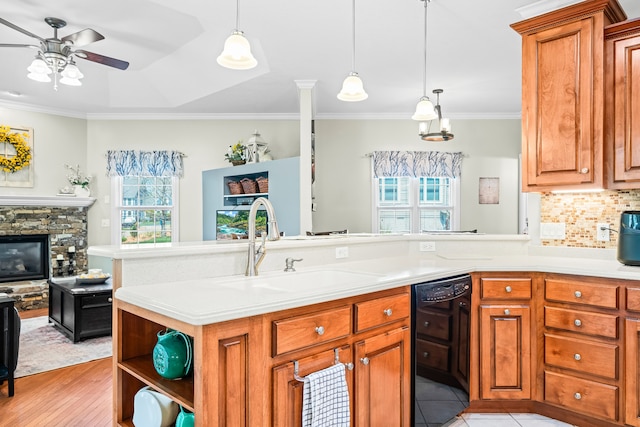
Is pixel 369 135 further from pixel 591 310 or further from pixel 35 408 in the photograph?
pixel 35 408

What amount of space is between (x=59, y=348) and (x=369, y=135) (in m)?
4.81

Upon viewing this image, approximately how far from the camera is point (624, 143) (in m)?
2.56

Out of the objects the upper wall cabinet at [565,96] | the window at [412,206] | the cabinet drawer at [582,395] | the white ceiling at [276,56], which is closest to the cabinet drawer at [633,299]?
the cabinet drawer at [582,395]

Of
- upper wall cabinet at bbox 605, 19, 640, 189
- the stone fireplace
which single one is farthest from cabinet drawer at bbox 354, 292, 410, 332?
the stone fireplace

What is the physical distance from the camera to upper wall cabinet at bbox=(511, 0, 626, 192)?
2.59 m

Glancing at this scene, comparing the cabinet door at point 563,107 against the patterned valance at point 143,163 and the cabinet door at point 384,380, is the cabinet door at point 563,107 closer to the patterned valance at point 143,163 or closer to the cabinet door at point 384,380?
the cabinet door at point 384,380

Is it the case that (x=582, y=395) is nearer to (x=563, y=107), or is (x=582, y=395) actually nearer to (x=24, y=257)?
(x=563, y=107)

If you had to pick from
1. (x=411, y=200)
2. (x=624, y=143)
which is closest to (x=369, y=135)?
(x=411, y=200)

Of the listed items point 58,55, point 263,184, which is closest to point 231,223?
point 263,184

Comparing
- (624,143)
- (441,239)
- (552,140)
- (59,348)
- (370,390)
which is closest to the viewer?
(370,390)

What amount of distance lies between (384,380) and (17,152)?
6000 millimetres

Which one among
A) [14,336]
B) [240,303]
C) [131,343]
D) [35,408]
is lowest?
[35,408]

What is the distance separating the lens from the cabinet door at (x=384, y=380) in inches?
71.8

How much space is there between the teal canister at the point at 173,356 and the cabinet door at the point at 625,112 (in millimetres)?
2674
